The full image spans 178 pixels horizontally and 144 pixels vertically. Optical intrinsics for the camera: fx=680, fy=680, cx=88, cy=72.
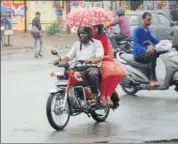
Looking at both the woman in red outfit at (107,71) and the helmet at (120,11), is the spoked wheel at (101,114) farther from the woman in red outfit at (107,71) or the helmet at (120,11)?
the helmet at (120,11)

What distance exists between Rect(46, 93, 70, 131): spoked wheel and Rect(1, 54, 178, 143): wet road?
12 centimetres

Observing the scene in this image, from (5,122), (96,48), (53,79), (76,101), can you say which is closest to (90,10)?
(96,48)

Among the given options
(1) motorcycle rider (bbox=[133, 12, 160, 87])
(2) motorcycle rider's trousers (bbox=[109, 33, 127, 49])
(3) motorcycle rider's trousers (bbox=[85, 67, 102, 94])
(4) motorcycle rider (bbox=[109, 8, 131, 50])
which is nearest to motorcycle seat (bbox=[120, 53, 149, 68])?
(1) motorcycle rider (bbox=[133, 12, 160, 87])

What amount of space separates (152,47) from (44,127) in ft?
12.6

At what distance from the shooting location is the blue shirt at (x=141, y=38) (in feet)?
43.3

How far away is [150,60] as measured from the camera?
44.0 feet

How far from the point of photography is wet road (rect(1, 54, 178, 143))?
9.36 meters

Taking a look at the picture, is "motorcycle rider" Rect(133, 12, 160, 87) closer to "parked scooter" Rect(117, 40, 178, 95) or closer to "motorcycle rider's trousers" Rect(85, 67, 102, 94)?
"parked scooter" Rect(117, 40, 178, 95)

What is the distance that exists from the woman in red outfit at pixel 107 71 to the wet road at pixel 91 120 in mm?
486

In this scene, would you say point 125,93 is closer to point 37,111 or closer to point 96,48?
point 37,111

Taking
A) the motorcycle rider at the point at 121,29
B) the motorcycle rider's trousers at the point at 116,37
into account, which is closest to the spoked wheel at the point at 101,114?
the motorcycle rider at the point at 121,29

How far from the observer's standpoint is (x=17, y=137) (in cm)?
931

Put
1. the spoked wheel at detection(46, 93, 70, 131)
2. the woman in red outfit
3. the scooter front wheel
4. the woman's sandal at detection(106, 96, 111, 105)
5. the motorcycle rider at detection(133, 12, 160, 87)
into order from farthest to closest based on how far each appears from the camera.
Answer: the scooter front wheel, the motorcycle rider at detection(133, 12, 160, 87), the woman's sandal at detection(106, 96, 111, 105), the woman in red outfit, the spoked wheel at detection(46, 93, 70, 131)

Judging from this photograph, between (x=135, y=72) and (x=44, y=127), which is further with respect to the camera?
(x=135, y=72)
